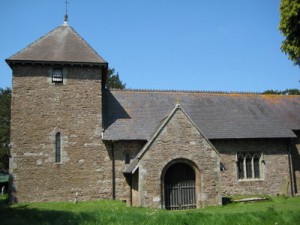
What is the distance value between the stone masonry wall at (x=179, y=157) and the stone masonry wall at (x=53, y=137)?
14.0 ft

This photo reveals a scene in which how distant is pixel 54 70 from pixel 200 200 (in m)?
12.9

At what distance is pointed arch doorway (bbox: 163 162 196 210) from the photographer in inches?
776

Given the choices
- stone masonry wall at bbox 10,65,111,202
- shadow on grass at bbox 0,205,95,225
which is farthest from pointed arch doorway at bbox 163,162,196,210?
shadow on grass at bbox 0,205,95,225

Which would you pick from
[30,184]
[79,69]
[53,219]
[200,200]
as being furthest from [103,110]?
[53,219]

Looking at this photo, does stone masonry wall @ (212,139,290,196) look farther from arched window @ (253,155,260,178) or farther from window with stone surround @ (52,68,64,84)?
window with stone surround @ (52,68,64,84)

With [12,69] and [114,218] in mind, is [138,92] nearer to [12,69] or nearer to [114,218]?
[12,69]

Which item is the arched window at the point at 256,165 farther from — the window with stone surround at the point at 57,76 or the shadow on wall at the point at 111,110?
the window with stone surround at the point at 57,76

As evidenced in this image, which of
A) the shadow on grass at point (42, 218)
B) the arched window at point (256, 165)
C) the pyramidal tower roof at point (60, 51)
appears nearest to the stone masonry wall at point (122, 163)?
the pyramidal tower roof at point (60, 51)

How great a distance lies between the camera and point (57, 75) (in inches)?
901

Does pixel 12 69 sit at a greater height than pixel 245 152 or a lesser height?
greater

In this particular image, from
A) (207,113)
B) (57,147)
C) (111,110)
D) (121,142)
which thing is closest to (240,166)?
(207,113)

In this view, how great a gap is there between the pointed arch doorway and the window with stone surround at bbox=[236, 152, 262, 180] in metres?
5.92

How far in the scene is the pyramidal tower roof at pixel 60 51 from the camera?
882 inches

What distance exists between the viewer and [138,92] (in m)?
27.9
